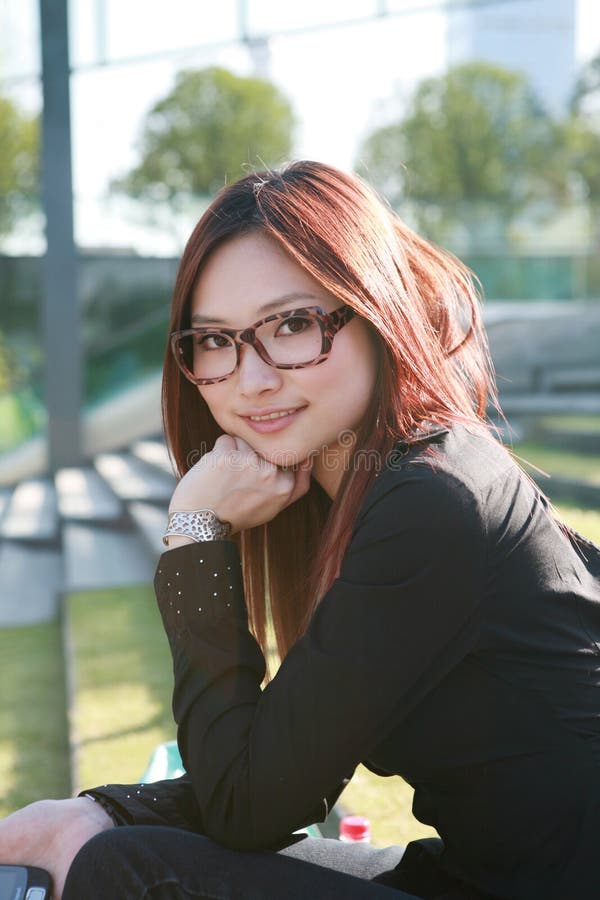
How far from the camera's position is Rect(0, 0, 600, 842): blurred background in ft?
20.3

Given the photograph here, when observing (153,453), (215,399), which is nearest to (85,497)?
(153,453)

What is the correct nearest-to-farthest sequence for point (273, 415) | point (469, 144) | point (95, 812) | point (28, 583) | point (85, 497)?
point (95, 812)
point (273, 415)
point (28, 583)
point (85, 497)
point (469, 144)

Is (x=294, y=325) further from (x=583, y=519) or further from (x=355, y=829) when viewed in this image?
(x=583, y=519)

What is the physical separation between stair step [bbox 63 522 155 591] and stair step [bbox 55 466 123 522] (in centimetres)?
10

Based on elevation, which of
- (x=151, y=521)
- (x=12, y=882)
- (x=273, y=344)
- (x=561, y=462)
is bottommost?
(x=151, y=521)

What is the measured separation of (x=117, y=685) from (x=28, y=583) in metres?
2.94

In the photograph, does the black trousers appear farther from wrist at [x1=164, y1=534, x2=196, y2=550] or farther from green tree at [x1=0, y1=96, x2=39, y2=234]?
green tree at [x1=0, y1=96, x2=39, y2=234]

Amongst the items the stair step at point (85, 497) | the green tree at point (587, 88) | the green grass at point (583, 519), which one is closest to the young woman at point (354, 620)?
the green grass at point (583, 519)

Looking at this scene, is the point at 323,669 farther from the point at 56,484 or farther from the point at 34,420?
the point at 34,420

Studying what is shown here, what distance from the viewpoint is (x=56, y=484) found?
9438mm

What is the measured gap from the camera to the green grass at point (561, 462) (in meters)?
5.19

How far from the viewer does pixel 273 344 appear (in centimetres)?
159

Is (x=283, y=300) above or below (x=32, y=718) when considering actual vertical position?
above

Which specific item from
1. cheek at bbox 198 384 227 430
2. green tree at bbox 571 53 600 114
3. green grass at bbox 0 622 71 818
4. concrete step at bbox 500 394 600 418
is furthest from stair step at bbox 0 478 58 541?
green tree at bbox 571 53 600 114
